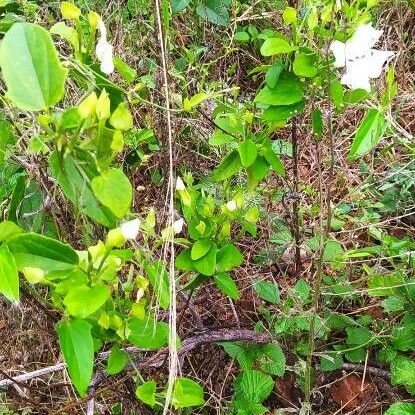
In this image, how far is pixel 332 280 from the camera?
1.50 m

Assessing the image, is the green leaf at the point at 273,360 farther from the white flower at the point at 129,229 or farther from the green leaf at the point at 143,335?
the white flower at the point at 129,229

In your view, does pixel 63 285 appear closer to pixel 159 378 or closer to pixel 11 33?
pixel 11 33

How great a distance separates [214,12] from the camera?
1713 millimetres

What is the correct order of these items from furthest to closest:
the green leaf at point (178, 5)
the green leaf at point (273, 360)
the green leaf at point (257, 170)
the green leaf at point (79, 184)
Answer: the green leaf at point (178, 5), the green leaf at point (273, 360), the green leaf at point (257, 170), the green leaf at point (79, 184)

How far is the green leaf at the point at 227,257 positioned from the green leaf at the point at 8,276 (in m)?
0.41

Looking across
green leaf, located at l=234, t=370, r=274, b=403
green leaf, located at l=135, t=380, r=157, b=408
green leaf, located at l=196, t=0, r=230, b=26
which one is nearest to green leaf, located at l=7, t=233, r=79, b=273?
green leaf, located at l=135, t=380, r=157, b=408

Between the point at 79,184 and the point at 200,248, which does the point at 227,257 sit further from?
the point at 79,184

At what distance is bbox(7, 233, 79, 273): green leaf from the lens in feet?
2.68

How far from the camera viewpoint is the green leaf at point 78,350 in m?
0.83

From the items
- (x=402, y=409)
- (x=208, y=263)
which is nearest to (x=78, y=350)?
(x=208, y=263)

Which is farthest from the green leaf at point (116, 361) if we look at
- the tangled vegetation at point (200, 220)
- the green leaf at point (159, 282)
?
the green leaf at point (159, 282)

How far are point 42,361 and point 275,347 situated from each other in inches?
21.5

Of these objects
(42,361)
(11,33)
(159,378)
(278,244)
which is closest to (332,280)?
(278,244)

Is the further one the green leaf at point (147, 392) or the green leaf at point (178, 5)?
the green leaf at point (178, 5)
